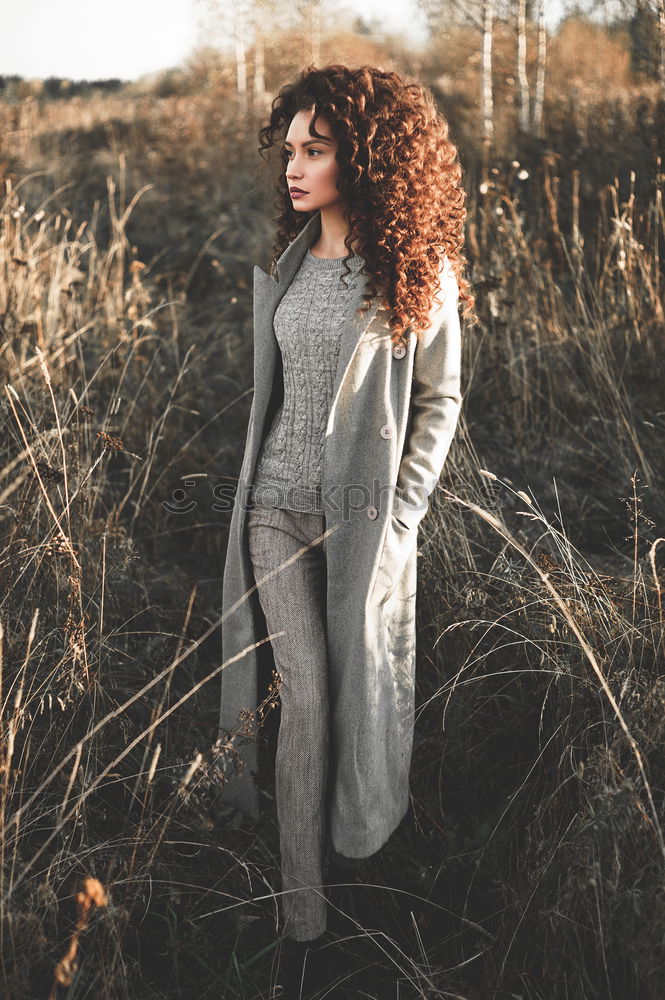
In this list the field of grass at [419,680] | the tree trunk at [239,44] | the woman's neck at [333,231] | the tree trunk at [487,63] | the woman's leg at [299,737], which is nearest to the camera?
the field of grass at [419,680]

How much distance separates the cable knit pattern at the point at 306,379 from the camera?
2.00 metres

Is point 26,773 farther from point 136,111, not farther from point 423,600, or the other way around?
point 136,111

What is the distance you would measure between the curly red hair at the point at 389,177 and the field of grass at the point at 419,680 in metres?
0.59

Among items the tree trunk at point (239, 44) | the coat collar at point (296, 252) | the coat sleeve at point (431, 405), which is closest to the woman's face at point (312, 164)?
the coat collar at point (296, 252)

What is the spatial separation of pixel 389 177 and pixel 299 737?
1511 millimetres

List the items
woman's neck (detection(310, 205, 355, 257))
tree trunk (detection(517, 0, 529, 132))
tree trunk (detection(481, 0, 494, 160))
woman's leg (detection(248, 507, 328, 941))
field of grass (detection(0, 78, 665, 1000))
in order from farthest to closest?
tree trunk (detection(481, 0, 494, 160)) < tree trunk (detection(517, 0, 529, 132)) < woman's neck (detection(310, 205, 355, 257)) < woman's leg (detection(248, 507, 328, 941)) < field of grass (detection(0, 78, 665, 1000))

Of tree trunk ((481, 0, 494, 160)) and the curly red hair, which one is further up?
tree trunk ((481, 0, 494, 160))

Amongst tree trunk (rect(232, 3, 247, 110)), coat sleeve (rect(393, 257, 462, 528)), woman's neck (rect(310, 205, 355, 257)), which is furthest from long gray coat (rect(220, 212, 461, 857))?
tree trunk (rect(232, 3, 247, 110))

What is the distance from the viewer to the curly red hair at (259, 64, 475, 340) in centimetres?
194

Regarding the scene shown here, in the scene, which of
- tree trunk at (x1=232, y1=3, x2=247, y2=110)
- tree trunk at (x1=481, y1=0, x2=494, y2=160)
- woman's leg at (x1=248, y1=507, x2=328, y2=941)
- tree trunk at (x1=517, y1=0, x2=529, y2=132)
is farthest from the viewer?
tree trunk at (x1=232, y1=3, x2=247, y2=110)

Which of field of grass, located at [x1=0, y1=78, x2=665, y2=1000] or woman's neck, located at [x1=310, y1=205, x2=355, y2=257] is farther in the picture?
woman's neck, located at [x1=310, y1=205, x2=355, y2=257]

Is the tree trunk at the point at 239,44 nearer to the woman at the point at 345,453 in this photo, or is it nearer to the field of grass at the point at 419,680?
the field of grass at the point at 419,680

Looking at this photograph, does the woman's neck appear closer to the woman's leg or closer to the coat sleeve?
the coat sleeve

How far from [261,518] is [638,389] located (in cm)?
249
